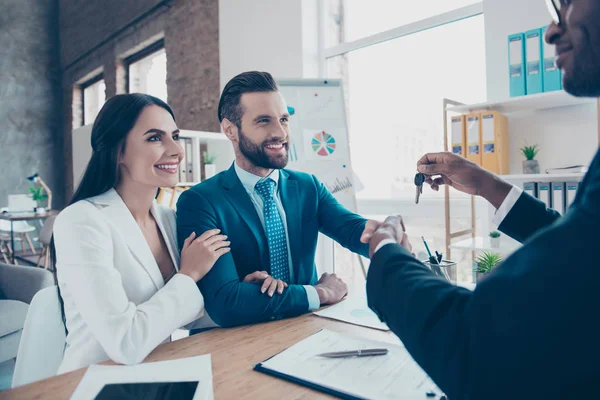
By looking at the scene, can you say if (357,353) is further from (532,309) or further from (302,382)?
(532,309)

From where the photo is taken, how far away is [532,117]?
2736mm

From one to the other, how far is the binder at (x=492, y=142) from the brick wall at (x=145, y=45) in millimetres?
3054

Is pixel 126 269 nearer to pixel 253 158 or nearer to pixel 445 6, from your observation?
pixel 253 158

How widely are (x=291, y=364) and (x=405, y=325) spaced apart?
1.41 feet

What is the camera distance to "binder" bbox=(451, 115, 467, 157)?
2686mm

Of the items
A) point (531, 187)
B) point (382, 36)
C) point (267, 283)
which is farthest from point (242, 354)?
point (382, 36)

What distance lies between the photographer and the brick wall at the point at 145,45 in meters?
4.84

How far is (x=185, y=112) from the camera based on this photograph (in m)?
5.30

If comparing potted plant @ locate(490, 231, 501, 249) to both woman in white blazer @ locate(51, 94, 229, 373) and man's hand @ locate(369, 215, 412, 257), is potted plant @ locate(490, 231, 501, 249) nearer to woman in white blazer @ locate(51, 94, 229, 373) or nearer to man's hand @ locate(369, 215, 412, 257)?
woman in white blazer @ locate(51, 94, 229, 373)

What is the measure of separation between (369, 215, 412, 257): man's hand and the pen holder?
43cm

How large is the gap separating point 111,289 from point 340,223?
961 mm

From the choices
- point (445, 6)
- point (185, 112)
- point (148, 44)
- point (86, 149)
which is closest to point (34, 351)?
point (445, 6)

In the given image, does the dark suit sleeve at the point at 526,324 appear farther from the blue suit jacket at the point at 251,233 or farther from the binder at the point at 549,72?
the binder at the point at 549,72

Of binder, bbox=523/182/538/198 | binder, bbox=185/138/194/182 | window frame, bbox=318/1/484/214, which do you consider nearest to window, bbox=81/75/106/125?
binder, bbox=185/138/194/182
